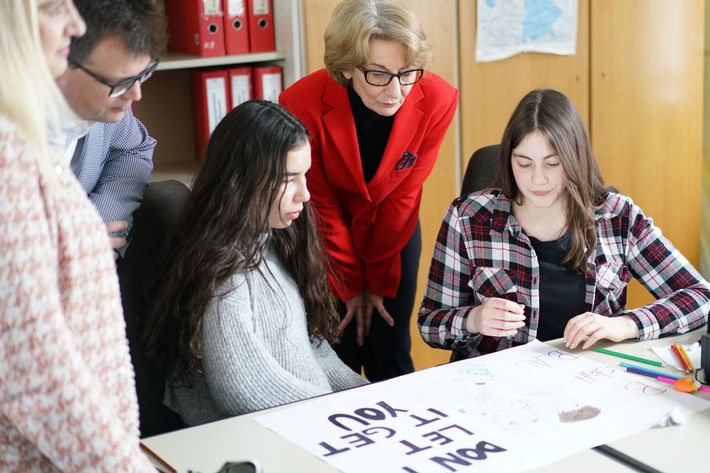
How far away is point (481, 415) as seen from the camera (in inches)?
54.7

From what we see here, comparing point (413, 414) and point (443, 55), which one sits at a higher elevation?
point (443, 55)

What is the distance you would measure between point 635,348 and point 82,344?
1.08 metres

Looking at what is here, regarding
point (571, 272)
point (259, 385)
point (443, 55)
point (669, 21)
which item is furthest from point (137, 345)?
point (669, 21)

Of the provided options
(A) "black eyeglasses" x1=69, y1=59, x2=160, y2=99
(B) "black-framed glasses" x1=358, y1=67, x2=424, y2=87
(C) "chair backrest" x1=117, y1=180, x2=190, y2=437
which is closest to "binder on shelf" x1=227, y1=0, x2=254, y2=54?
(B) "black-framed glasses" x1=358, y1=67, x2=424, y2=87

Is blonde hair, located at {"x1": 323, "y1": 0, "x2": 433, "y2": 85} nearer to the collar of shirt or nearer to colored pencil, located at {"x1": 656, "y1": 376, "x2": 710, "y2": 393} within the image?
the collar of shirt

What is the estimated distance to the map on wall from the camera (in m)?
3.01

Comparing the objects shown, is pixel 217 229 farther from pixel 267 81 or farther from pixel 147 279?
pixel 267 81

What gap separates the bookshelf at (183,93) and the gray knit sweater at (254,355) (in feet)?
3.59

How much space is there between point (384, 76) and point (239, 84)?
868 mm

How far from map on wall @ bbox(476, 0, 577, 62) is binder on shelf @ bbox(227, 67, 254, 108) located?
79 cm

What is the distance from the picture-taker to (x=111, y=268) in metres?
0.99

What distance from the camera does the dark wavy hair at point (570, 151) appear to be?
1878 mm

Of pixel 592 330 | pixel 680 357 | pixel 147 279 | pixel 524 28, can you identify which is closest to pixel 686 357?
pixel 680 357

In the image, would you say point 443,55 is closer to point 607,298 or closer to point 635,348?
point 607,298
